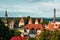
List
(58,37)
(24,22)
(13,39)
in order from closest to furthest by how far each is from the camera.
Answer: (58,37) < (13,39) < (24,22)

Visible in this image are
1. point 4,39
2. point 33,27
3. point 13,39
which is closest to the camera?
point 4,39

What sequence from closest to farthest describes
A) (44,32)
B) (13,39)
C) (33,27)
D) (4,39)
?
(44,32), (4,39), (13,39), (33,27)

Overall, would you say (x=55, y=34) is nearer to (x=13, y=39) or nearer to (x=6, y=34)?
(x=6, y=34)

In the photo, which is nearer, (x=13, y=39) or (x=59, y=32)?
(x=59, y=32)

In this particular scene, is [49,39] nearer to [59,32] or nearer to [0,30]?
[59,32]

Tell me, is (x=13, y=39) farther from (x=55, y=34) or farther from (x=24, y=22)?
(x=24, y=22)

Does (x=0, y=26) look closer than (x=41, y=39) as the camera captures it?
No

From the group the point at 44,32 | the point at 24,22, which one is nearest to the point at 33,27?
the point at 24,22


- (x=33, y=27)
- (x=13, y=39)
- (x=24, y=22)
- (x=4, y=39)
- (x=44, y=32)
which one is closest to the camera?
(x=44, y=32)
